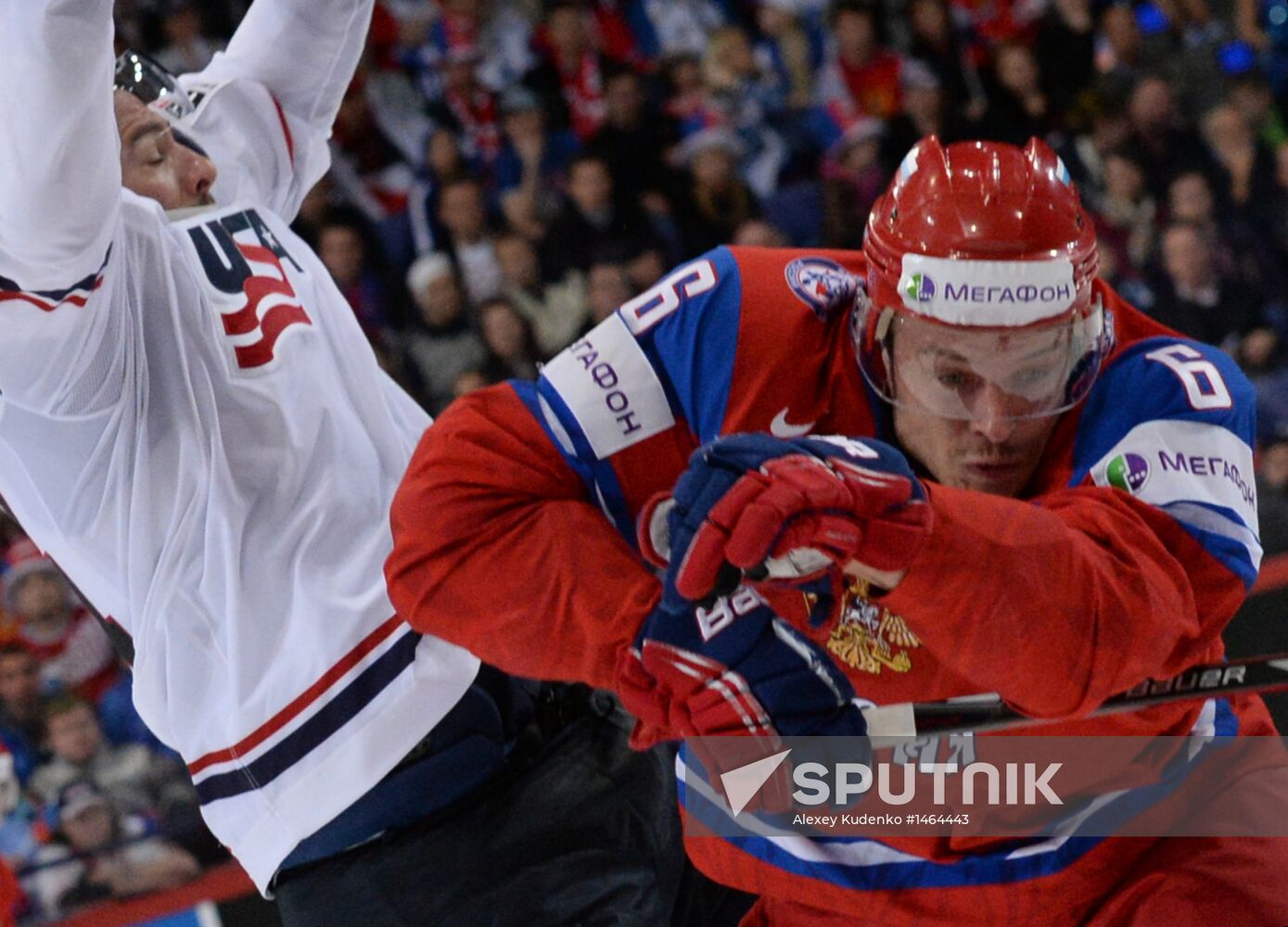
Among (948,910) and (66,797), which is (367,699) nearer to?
(948,910)

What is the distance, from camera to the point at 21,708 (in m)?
3.96

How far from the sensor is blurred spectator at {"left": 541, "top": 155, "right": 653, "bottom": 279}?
4.71 meters

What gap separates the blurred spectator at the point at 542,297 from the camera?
4617 mm

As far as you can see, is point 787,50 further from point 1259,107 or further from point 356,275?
point 356,275

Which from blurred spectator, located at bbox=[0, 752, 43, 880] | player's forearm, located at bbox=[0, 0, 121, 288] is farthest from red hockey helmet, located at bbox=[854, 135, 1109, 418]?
blurred spectator, located at bbox=[0, 752, 43, 880]

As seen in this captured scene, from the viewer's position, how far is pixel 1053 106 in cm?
496

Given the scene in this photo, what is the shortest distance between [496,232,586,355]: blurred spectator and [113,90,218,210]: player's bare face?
2.24m

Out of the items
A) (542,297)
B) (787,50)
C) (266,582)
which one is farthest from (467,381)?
(266,582)

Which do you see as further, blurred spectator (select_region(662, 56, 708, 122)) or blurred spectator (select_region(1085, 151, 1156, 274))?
blurred spectator (select_region(662, 56, 708, 122))

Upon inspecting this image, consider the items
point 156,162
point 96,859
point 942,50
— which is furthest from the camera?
point 942,50

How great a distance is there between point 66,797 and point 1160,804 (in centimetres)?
278

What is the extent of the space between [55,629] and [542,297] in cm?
163

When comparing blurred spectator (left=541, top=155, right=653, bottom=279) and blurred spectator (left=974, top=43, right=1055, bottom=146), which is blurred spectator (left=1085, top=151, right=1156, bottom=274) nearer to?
blurred spectator (left=974, top=43, right=1055, bottom=146)

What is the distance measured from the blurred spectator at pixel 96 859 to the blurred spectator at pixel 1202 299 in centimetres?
305
